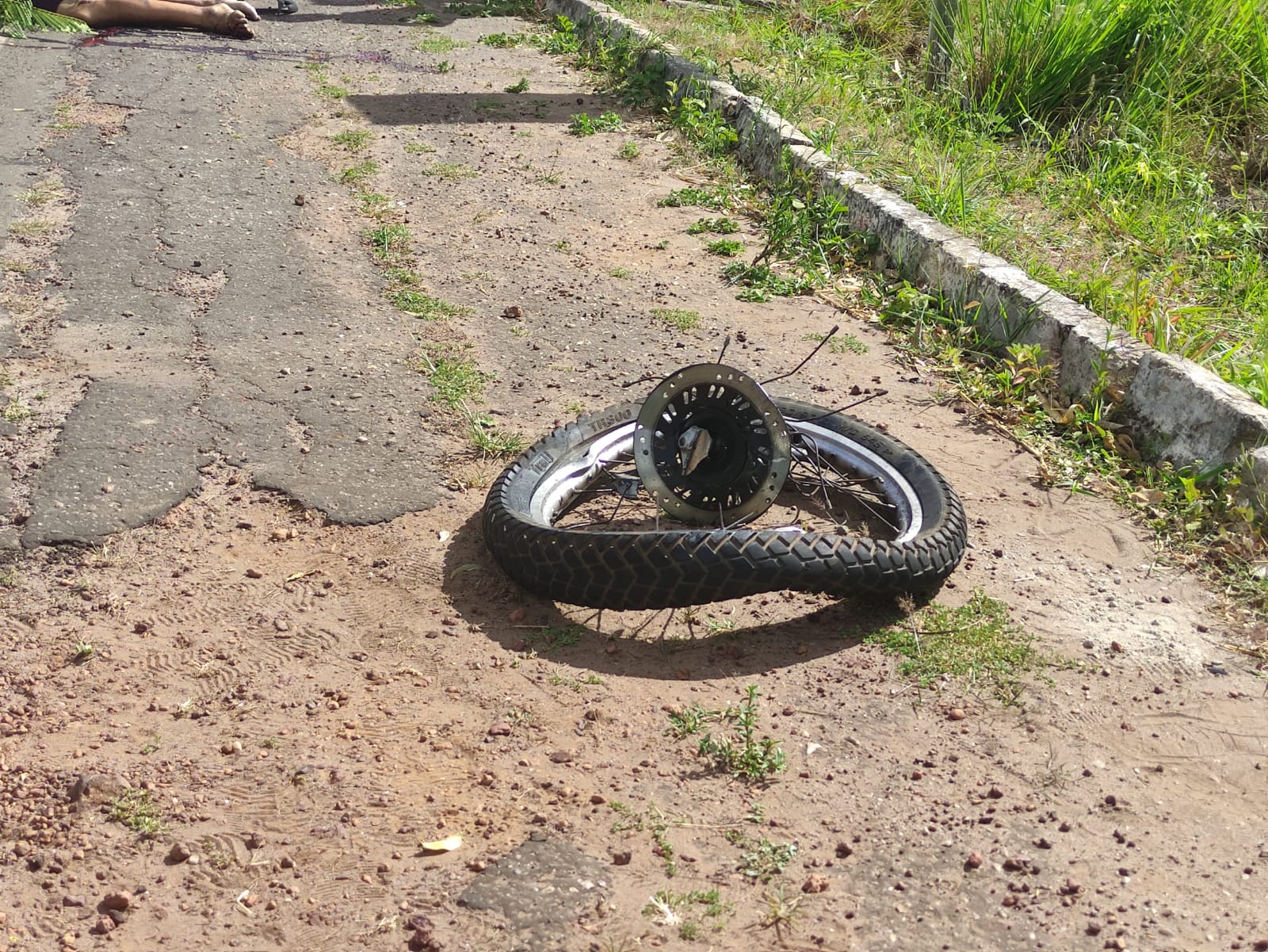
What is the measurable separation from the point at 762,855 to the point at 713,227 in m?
4.38

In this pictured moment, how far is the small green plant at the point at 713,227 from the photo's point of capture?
256 inches

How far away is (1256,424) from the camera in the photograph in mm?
4090

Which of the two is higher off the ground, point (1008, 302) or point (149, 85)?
point (1008, 302)

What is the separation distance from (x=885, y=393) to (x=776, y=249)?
5.05 feet

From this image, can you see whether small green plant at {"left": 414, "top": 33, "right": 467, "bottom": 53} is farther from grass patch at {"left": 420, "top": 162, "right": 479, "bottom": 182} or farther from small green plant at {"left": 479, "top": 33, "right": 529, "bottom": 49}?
grass patch at {"left": 420, "top": 162, "right": 479, "bottom": 182}

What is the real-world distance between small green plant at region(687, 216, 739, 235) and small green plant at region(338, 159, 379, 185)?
186 cm

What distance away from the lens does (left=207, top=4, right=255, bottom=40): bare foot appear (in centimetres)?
970

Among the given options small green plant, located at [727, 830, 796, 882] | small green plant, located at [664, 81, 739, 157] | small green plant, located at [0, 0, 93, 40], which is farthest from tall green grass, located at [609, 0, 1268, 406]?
small green plant, located at [0, 0, 93, 40]

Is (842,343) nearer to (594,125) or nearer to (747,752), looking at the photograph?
(747,752)

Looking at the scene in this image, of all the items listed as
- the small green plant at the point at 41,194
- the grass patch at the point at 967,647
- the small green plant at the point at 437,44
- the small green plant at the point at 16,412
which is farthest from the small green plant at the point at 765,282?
the small green plant at the point at 437,44

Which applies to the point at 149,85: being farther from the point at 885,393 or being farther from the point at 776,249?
the point at 885,393

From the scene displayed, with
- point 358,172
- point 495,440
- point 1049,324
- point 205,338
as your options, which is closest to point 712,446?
point 495,440

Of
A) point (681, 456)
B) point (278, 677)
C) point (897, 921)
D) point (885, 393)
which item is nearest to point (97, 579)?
point (278, 677)

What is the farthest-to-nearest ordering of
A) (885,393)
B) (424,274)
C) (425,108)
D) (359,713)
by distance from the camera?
(425,108) < (424,274) < (885,393) < (359,713)
